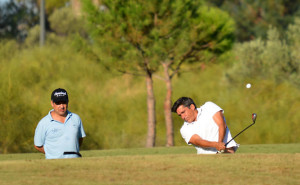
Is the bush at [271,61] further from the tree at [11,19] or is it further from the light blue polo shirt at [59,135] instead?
the tree at [11,19]

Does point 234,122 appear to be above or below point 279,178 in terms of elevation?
above

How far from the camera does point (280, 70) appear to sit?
24219 mm

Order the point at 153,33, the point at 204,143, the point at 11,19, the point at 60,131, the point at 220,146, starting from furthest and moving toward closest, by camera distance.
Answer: the point at 11,19 → the point at 153,33 → the point at 204,143 → the point at 220,146 → the point at 60,131

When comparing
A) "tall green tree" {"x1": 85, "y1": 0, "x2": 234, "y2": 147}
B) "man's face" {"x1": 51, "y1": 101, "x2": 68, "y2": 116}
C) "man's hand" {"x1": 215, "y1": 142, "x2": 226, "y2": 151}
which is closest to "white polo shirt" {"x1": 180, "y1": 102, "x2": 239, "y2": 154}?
"man's hand" {"x1": 215, "y1": 142, "x2": 226, "y2": 151}

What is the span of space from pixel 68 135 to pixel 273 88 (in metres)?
16.6

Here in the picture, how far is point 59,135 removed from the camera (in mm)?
6613

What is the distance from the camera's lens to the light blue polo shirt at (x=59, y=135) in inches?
260

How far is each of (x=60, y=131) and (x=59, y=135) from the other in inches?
1.6

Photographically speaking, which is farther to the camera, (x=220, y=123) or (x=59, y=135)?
(x=220, y=123)

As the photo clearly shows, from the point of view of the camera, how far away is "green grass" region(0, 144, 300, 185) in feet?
19.4

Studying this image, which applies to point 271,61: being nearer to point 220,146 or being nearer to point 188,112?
point 188,112

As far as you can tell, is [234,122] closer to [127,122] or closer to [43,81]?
[127,122]

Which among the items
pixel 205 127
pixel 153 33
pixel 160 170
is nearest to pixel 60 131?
pixel 160 170

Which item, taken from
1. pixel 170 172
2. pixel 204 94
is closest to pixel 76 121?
pixel 170 172
